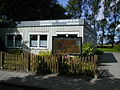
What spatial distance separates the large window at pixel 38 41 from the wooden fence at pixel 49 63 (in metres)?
6.29

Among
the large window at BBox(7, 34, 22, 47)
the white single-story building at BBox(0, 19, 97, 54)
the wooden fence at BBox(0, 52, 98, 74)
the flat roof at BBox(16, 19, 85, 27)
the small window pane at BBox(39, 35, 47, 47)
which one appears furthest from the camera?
the large window at BBox(7, 34, 22, 47)

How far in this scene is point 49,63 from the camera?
10.0m

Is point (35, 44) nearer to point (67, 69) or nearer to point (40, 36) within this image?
point (40, 36)

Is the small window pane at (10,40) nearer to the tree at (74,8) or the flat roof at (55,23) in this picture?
the flat roof at (55,23)

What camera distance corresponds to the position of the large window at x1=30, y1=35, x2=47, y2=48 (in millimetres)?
17172

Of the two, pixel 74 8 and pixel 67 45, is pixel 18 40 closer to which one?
pixel 67 45

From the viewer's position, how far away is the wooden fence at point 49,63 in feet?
30.7

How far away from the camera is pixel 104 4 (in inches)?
2156

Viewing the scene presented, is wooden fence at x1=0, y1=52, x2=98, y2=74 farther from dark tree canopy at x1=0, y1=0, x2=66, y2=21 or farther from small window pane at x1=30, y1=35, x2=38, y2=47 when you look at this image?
dark tree canopy at x1=0, y1=0, x2=66, y2=21

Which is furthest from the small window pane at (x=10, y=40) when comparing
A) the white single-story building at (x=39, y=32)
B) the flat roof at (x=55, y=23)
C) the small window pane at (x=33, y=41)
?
the small window pane at (x=33, y=41)

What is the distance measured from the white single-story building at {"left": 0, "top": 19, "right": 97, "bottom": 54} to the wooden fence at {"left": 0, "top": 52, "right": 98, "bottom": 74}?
586cm

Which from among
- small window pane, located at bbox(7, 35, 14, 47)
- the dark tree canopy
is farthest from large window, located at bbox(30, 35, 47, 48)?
the dark tree canopy

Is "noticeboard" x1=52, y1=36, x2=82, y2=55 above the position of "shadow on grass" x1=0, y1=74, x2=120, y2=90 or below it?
above

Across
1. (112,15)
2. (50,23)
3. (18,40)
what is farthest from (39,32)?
(112,15)
